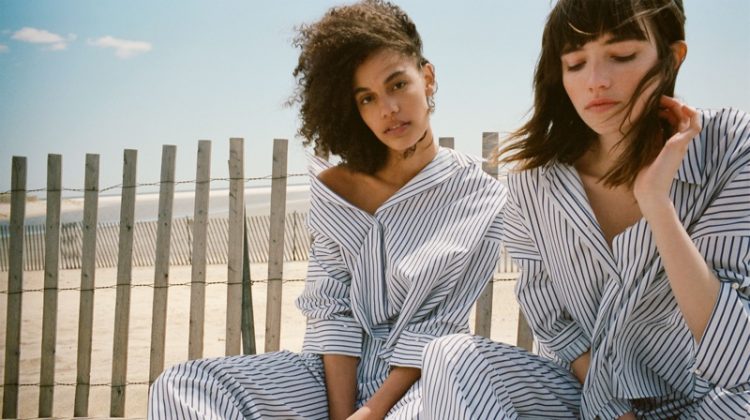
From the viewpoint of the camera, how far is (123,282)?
5.77 m

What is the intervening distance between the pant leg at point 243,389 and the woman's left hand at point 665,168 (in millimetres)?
1376

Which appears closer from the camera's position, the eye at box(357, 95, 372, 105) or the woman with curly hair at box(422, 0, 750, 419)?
the woman with curly hair at box(422, 0, 750, 419)

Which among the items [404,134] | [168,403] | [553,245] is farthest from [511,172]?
[168,403]

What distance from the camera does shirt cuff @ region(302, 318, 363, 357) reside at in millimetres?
2887

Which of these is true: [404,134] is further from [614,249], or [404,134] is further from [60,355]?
[60,355]

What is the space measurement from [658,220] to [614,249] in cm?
27

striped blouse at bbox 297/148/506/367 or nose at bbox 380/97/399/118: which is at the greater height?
nose at bbox 380/97/399/118

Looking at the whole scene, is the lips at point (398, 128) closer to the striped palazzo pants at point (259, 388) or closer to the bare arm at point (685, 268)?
the striped palazzo pants at point (259, 388)

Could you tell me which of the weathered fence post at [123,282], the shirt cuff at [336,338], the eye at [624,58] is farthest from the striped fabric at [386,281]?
the weathered fence post at [123,282]

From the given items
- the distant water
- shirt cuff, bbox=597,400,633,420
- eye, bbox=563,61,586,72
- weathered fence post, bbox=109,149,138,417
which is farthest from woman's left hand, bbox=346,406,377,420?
the distant water

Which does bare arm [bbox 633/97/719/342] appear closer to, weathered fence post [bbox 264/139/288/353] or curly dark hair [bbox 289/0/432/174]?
curly dark hair [bbox 289/0/432/174]

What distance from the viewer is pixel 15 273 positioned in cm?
598

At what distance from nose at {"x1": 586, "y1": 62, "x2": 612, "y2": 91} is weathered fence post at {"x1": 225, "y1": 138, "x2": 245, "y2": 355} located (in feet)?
11.4

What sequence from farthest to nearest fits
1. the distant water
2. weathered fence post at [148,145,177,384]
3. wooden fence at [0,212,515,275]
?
the distant water < wooden fence at [0,212,515,275] < weathered fence post at [148,145,177,384]
